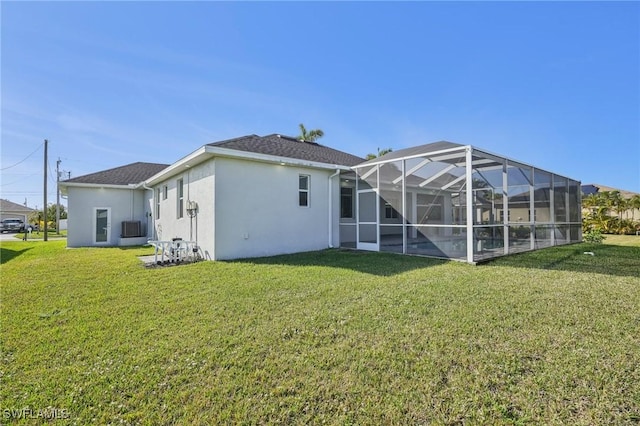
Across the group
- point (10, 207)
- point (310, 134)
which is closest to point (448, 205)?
point (310, 134)

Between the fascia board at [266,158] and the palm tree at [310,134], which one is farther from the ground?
the palm tree at [310,134]

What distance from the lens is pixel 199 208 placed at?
946 cm

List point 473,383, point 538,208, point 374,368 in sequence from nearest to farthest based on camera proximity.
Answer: point 473,383 < point 374,368 < point 538,208

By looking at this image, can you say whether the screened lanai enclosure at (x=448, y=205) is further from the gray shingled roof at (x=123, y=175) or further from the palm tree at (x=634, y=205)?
the palm tree at (x=634, y=205)

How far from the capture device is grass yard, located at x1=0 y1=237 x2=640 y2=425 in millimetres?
2166

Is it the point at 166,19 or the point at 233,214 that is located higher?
the point at 166,19

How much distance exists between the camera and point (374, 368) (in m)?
2.69

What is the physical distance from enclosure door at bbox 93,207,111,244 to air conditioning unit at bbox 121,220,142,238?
0.91 m

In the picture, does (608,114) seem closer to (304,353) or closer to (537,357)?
(537,357)

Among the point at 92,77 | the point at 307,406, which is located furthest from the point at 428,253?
the point at 92,77

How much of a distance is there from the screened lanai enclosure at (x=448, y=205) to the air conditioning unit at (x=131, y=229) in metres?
11.3

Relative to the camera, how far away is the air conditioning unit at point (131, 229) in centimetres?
1501

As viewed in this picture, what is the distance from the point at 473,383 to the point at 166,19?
11502 millimetres

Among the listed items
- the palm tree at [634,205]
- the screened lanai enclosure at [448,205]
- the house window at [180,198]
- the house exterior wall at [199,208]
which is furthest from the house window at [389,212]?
the palm tree at [634,205]
